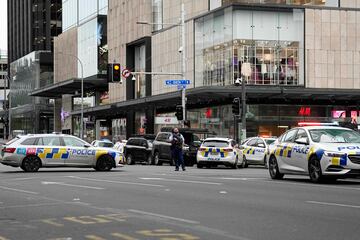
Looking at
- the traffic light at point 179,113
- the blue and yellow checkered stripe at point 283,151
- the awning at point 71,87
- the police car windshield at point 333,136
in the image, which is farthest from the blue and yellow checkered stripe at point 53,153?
the awning at point 71,87

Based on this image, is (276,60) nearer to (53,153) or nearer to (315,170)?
(53,153)

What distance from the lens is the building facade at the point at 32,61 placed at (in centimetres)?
12012

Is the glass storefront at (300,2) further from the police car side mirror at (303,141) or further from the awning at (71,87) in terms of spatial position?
the police car side mirror at (303,141)

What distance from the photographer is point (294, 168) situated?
759 inches

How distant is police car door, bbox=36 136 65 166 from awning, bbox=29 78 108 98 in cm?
5594

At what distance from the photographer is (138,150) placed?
39281 millimetres

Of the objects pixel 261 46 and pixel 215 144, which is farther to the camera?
pixel 261 46

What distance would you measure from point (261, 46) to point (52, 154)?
31.7m

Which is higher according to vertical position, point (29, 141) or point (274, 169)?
point (29, 141)

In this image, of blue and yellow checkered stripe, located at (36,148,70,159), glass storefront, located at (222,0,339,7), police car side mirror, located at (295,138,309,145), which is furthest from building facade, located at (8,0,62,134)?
police car side mirror, located at (295,138,309,145)

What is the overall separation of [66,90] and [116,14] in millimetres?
17904

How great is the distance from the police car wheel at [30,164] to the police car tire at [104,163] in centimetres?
235

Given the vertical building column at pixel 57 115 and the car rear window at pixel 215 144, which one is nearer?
the car rear window at pixel 215 144

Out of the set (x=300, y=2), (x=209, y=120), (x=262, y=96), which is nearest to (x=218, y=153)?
(x=262, y=96)
